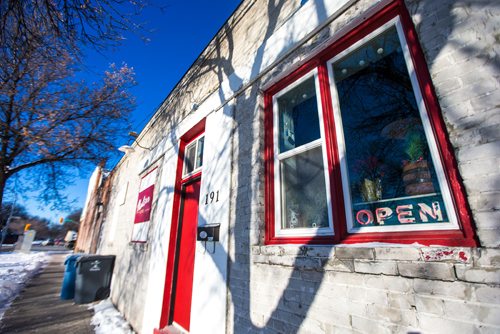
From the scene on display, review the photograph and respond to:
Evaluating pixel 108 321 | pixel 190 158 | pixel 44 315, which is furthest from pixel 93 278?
pixel 190 158

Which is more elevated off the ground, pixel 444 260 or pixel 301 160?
pixel 301 160

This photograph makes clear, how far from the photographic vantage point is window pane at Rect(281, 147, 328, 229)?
2039 millimetres

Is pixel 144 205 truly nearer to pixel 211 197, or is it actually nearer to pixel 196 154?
pixel 196 154

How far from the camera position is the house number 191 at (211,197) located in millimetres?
3131

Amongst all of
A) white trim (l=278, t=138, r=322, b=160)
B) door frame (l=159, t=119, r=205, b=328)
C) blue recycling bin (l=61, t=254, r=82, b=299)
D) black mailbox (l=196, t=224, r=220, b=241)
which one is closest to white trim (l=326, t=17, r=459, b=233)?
white trim (l=278, t=138, r=322, b=160)

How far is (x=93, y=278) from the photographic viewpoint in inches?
260

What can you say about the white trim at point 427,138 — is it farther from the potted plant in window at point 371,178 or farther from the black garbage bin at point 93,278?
the black garbage bin at point 93,278

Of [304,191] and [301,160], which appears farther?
[301,160]

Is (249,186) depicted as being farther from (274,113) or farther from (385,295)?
(385,295)

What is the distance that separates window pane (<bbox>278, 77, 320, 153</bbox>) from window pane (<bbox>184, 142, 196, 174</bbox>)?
235 cm

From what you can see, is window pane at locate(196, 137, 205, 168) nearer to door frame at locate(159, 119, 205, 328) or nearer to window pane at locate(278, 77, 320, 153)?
door frame at locate(159, 119, 205, 328)

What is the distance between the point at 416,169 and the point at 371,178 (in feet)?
0.99

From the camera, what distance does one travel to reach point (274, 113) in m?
2.73

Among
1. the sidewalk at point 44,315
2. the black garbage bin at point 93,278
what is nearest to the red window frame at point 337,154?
the sidewalk at point 44,315
